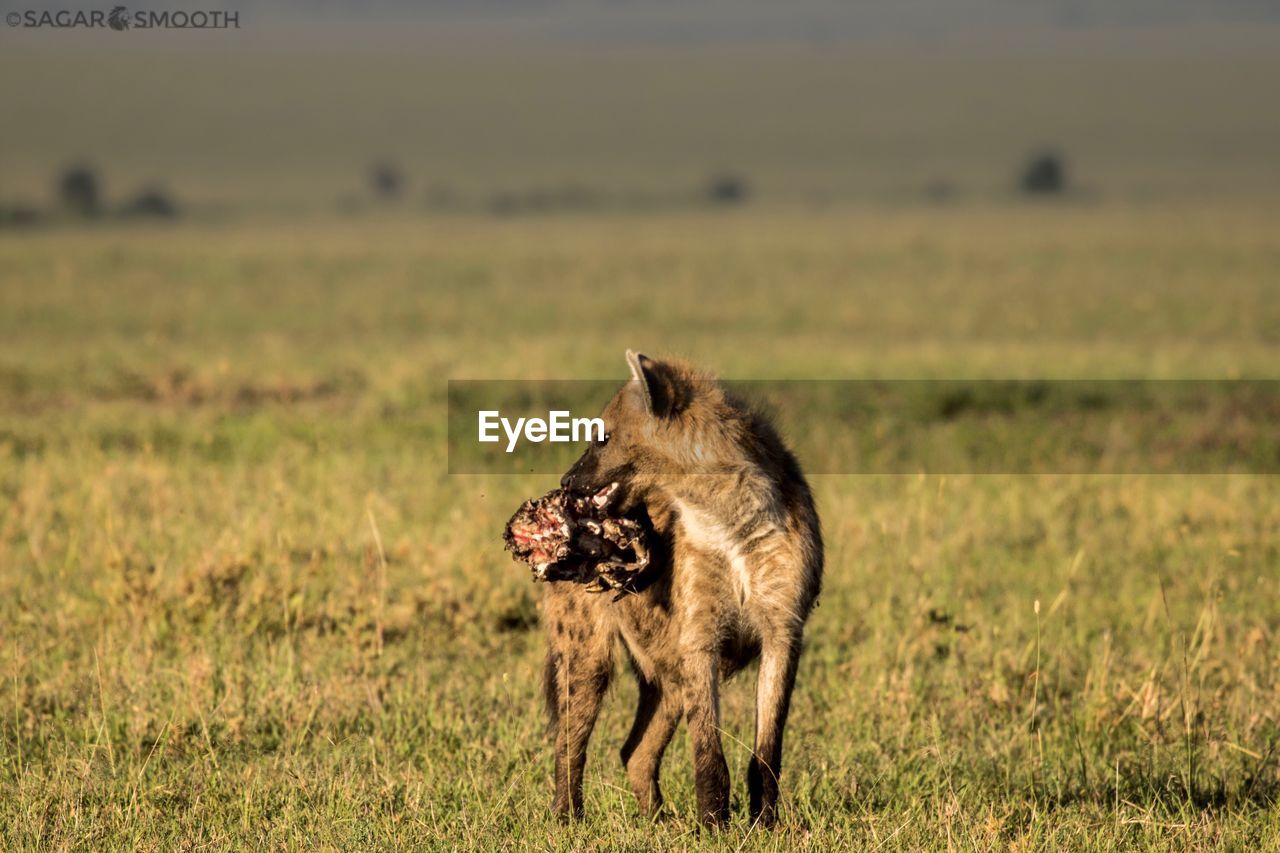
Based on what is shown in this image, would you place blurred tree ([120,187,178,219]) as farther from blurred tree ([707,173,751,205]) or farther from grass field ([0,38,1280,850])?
grass field ([0,38,1280,850])

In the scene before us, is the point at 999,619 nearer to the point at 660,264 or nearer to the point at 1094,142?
the point at 660,264

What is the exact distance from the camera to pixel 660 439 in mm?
4812

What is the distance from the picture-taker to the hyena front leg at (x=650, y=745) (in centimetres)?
496

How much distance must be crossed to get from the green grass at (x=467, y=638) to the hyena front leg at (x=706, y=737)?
94 millimetres

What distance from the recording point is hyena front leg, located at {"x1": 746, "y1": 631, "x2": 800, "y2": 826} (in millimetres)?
4602

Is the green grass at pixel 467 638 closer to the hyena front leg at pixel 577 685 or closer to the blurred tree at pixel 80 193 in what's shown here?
the hyena front leg at pixel 577 685

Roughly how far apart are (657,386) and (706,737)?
1011 millimetres

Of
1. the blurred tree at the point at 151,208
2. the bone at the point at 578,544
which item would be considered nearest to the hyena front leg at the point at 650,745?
the bone at the point at 578,544

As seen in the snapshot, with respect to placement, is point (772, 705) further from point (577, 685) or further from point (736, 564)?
point (577, 685)

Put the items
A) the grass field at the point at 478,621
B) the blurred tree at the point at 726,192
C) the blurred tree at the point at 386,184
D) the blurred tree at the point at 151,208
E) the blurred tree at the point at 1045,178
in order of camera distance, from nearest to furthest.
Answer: the grass field at the point at 478,621, the blurred tree at the point at 151,208, the blurred tree at the point at 726,192, the blurred tree at the point at 1045,178, the blurred tree at the point at 386,184

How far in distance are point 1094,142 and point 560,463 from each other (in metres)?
86.3

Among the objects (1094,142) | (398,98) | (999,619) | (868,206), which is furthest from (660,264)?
(398,98)

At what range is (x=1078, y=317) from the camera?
24.0 metres

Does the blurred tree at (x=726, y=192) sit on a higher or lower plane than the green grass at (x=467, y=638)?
higher
